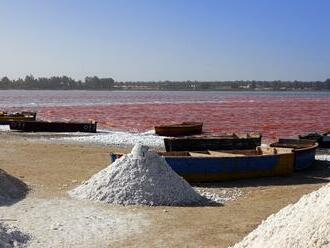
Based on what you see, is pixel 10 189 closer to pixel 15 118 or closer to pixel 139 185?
pixel 139 185

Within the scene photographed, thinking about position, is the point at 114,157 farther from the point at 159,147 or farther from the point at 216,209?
the point at 159,147

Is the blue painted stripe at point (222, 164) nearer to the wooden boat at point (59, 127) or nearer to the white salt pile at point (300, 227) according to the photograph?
the white salt pile at point (300, 227)

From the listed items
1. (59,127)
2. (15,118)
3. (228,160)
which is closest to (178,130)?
(59,127)

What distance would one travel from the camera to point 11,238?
9828 millimetres

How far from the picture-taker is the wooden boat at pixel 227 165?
57.8 feet

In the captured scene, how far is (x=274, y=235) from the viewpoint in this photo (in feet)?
24.7

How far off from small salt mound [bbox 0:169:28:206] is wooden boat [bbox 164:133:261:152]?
8.71m

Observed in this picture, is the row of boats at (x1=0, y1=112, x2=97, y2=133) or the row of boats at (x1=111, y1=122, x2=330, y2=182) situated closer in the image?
the row of boats at (x1=111, y1=122, x2=330, y2=182)

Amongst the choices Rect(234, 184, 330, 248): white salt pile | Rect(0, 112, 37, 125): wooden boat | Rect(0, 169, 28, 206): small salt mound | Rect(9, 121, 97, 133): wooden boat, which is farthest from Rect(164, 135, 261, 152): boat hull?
Rect(0, 112, 37, 125): wooden boat

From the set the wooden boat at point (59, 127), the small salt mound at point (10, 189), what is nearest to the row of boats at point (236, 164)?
the small salt mound at point (10, 189)

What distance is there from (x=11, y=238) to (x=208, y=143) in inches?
599

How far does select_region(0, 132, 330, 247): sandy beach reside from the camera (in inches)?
429

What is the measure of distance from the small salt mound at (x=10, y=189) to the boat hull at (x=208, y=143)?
870 cm

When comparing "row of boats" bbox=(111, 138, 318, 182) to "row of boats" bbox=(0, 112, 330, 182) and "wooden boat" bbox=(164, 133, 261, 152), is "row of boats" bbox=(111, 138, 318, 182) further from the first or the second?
"wooden boat" bbox=(164, 133, 261, 152)
